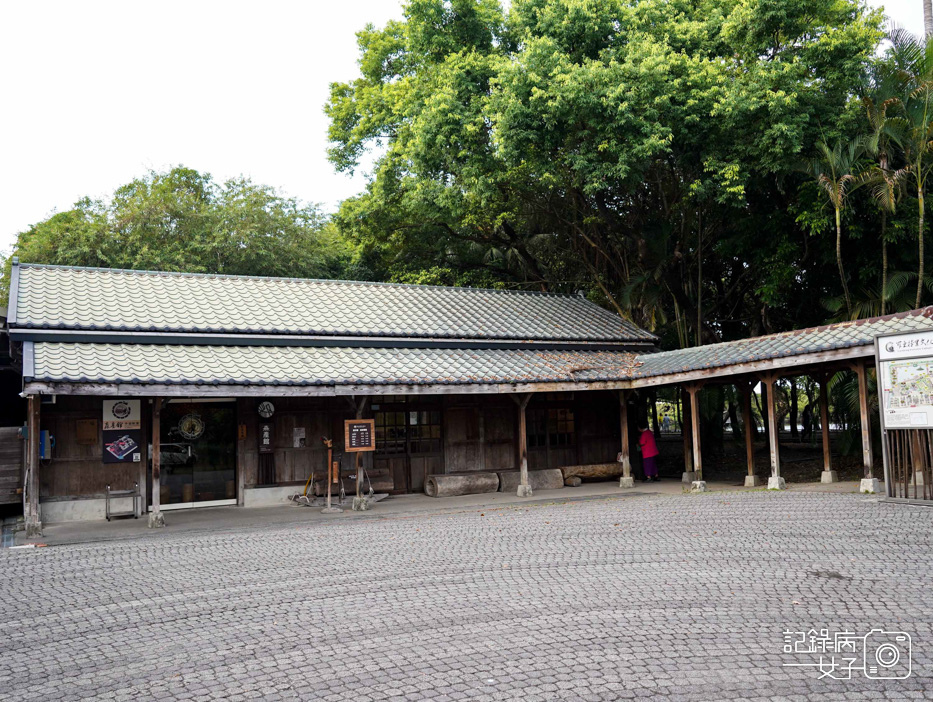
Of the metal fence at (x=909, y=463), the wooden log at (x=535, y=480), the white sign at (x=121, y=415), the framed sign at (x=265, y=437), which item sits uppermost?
the white sign at (x=121, y=415)

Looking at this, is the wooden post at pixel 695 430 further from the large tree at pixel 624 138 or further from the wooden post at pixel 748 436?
the large tree at pixel 624 138

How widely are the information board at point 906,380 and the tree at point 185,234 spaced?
69.9ft

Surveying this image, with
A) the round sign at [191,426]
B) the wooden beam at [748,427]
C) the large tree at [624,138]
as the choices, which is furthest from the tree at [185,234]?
the wooden beam at [748,427]

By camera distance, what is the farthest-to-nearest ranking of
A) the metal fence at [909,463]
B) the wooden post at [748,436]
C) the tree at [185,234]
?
the tree at [185,234]
the wooden post at [748,436]
the metal fence at [909,463]

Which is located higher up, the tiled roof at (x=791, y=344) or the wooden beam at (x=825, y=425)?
the tiled roof at (x=791, y=344)

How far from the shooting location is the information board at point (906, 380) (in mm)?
10883

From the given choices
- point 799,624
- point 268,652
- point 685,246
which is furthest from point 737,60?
point 268,652

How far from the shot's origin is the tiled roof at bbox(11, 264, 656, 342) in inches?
573

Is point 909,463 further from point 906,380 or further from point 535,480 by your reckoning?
point 535,480

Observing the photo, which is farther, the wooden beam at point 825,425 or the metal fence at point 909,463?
the wooden beam at point 825,425

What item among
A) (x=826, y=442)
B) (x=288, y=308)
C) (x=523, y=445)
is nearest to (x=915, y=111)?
(x=826, y=442)

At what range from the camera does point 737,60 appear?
19234 mm

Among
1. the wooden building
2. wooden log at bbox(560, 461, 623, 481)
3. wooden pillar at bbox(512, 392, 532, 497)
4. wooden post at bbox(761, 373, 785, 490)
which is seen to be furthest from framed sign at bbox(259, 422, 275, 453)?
wooden post at bbox(761, 373, 785, 490)

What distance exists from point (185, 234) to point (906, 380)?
79.9 ft
